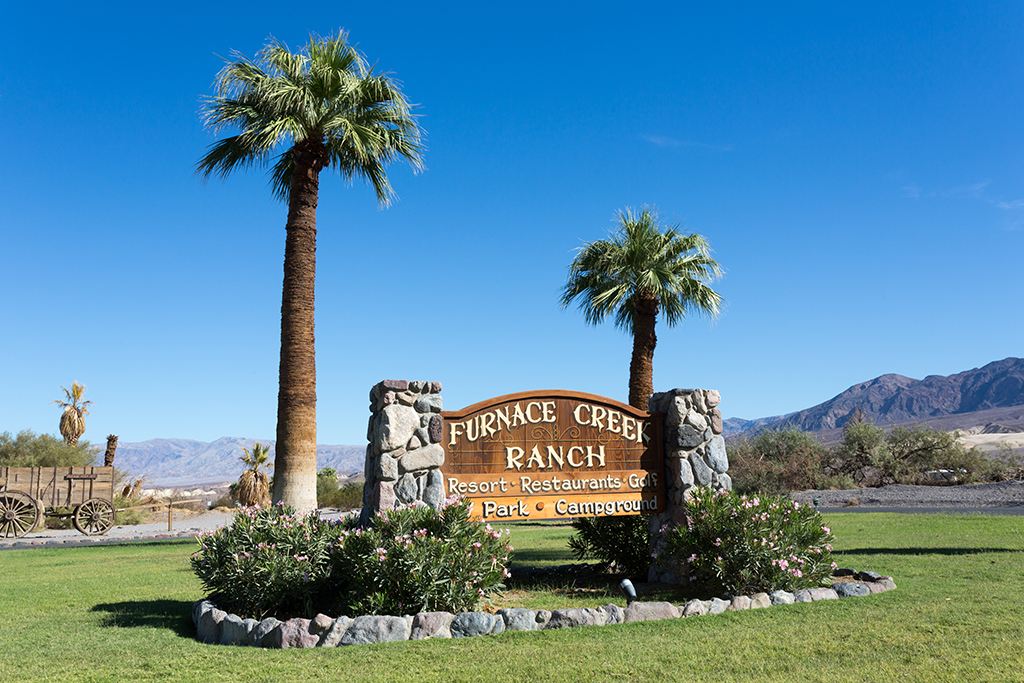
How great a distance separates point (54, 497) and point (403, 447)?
19222 millimetres

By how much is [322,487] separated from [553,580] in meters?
27.1

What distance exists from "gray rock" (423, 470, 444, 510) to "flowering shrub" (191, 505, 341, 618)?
3.88 ft

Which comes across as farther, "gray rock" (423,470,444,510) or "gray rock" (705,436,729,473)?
"gray rock" (705,436,729,473)

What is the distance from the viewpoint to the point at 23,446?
32.6 metres

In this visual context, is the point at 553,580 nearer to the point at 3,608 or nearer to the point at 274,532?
the point at 274,532

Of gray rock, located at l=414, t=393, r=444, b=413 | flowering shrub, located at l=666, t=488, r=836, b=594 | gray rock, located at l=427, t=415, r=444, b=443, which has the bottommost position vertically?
flowering shrub, located at l=666, t=488, r=836, b=594

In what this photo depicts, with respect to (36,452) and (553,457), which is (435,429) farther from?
(36,452)

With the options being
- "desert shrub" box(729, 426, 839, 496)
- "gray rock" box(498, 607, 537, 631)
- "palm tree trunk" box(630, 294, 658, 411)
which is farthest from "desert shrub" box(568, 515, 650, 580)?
"desert shrub" box(729, 426, 839, 496)

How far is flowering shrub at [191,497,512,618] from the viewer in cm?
723

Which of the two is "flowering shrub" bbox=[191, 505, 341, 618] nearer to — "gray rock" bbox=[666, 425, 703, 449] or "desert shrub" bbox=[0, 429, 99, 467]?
"gray rock" bbox=[666, 425, 703, 449]

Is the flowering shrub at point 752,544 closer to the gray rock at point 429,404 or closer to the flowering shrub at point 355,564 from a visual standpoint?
the flowering shrub at point 355,564

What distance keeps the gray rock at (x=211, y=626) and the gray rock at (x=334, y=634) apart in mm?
1164

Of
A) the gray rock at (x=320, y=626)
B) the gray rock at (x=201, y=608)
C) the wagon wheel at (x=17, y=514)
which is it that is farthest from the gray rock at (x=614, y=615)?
the wagon wheel at (x=17, y=514)

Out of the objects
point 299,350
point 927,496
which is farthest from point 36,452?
point 927,496
